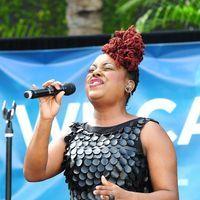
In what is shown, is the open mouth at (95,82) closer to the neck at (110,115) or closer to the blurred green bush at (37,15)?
the neck at (110,115)

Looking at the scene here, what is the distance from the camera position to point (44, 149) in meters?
4.03

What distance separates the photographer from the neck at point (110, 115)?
13.5ft

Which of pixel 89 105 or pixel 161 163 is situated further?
pixel 89 105

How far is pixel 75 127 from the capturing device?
4207mm

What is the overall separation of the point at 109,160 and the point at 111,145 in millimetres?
73

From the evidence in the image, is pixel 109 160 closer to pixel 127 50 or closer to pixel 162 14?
pixel 127 50

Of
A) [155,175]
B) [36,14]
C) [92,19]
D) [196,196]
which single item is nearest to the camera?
[155,175]

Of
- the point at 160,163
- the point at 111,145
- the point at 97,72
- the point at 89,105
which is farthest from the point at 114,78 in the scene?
the point at 89,105

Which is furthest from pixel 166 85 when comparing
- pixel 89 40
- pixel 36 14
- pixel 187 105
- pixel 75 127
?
pixel 36 14

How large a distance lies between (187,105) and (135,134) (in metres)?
1.41

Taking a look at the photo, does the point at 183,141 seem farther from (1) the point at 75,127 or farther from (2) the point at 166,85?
(1) the point at 75,127

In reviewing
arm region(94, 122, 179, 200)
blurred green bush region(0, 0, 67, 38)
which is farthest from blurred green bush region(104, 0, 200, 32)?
arm region(94, 122, 179, 200)

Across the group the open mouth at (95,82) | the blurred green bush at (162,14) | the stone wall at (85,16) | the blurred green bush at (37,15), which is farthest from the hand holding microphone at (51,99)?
the blurred green bush at (37,15)

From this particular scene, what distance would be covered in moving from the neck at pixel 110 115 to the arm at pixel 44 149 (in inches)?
8.8
